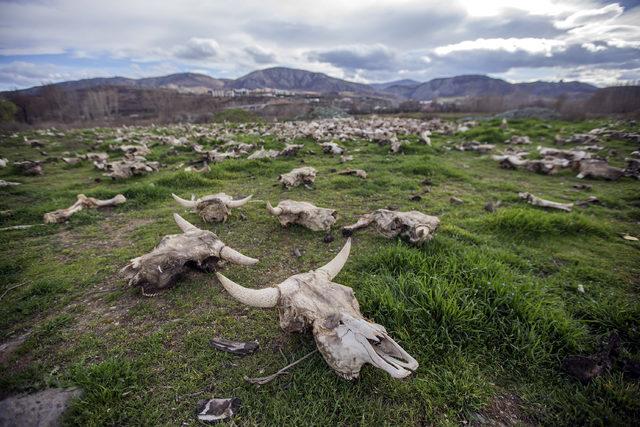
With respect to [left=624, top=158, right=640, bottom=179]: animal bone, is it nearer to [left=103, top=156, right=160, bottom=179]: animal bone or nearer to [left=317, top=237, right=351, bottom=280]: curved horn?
[left=317, top=237, right=351, bottom=280]: curved horn

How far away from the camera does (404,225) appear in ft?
13.7

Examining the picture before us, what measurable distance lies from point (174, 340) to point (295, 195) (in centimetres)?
441

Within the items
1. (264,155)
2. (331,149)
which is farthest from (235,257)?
Answer: (331,149)

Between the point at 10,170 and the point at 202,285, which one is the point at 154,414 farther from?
the point at 10,170

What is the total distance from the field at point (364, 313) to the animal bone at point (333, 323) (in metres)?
0.22

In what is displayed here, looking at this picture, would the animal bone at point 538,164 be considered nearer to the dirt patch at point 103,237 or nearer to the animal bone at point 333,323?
the animal bone at point 333,323

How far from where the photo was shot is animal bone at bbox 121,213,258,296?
10.4ft

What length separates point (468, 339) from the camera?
8.38 ft

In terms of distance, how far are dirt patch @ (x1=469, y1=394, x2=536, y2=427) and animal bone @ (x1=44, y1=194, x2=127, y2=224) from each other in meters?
6.94

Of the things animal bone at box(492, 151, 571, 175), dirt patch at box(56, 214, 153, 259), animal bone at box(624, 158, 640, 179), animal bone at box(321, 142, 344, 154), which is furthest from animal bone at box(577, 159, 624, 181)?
dirt patch at box(56, 214, 153, 259)

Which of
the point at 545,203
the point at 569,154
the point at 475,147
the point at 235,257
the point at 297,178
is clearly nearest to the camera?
the point at 235,257

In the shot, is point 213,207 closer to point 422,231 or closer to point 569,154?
point 422,231

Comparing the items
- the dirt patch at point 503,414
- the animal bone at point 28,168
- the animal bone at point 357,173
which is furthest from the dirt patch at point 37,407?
the animal bone at point 28,168

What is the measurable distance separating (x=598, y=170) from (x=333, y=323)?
31.5 ft
